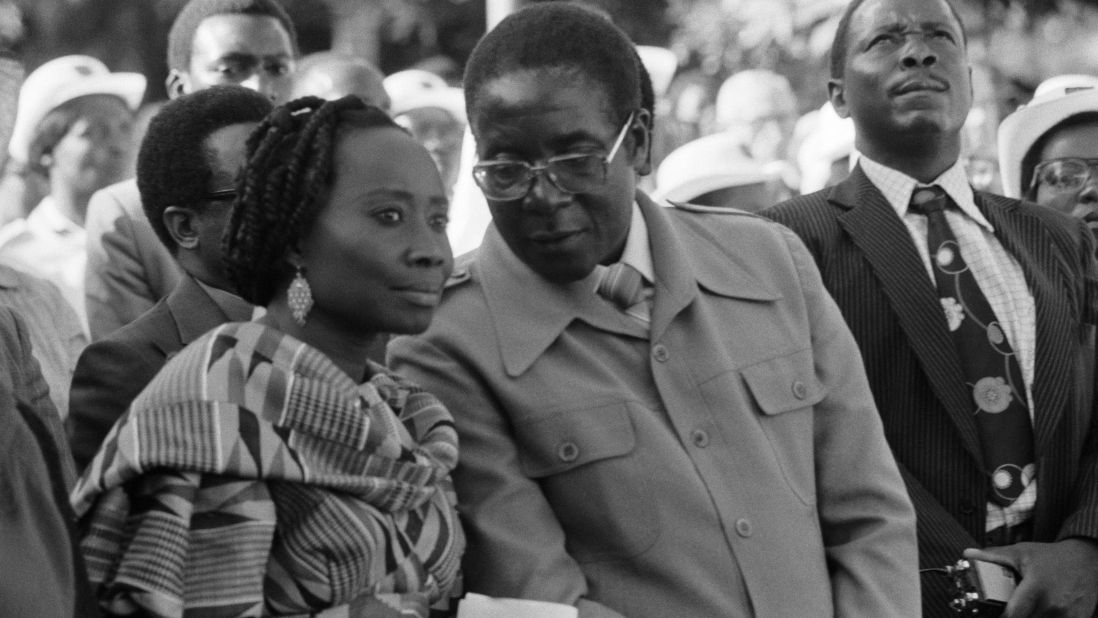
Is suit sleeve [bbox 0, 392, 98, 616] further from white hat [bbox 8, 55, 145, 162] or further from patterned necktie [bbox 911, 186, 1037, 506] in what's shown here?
white hat [bbox 8, 55, 145, 162]

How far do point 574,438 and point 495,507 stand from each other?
0.65ft

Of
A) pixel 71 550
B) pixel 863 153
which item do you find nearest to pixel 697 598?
pixel 71 550

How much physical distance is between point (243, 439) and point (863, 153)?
2260 millimetres

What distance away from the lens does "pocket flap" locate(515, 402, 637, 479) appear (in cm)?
358

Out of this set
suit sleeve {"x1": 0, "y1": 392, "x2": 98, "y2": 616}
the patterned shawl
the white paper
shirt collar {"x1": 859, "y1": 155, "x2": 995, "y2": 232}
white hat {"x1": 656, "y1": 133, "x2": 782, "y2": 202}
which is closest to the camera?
suit sleeve {"x1": 0, "y1": 392, "x2": 98, "y2": 616}

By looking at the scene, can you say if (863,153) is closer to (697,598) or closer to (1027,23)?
(697,598)

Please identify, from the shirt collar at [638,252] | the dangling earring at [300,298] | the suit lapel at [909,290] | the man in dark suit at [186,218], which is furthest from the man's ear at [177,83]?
the dangling earring at [300,298]

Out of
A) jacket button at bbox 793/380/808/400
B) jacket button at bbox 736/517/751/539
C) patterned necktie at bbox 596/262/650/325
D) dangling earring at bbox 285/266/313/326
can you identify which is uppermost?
dangling earring at bbox 285/266/313/326

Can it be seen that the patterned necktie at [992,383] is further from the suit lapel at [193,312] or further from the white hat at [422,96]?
the white hat at [422,96]

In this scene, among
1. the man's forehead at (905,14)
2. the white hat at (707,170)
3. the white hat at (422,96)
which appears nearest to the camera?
the man's forehead at (905,14)

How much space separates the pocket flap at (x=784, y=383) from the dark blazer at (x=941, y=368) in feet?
2.00

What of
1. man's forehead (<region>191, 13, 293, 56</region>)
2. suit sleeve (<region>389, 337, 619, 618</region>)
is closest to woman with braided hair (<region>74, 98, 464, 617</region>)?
suit sleeve (<region>389, 337, 619, 618</region>)

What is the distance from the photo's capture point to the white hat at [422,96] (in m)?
7.40

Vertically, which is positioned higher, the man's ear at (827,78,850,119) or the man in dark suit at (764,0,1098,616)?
the man's ear at (827,78,850,119)
